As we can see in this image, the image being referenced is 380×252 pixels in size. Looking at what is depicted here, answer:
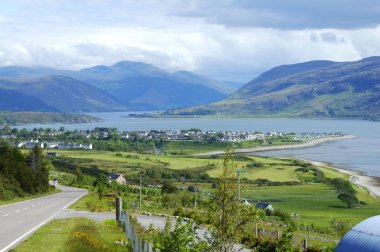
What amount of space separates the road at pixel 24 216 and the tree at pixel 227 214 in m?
10.7

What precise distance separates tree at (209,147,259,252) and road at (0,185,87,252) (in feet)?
35.1

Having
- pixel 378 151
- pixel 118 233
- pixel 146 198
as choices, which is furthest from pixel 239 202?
pixel 378 151

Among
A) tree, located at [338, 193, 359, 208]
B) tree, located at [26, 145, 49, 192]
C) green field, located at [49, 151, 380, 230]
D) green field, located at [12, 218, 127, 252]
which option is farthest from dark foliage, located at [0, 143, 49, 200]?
tree, located at [338, 193, 359, 208]

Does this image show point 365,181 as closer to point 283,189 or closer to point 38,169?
point 283,189

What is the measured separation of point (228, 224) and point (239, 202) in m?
0.73

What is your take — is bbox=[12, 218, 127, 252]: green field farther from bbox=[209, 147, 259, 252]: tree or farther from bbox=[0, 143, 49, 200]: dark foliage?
bbox=[0, 143, 49, 200]: dark foliage

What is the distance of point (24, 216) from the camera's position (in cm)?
3894

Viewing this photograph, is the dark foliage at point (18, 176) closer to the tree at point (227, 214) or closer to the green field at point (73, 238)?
the green field at point (73, 238)

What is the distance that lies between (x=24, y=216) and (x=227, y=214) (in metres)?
24.4

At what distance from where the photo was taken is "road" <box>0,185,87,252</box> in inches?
1128

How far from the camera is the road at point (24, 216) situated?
2864 centimetres

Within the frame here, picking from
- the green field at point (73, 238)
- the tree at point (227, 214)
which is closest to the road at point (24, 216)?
the green field at point (73, 238)

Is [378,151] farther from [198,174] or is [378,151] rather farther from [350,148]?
[198,174]

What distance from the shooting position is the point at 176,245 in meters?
19.1
